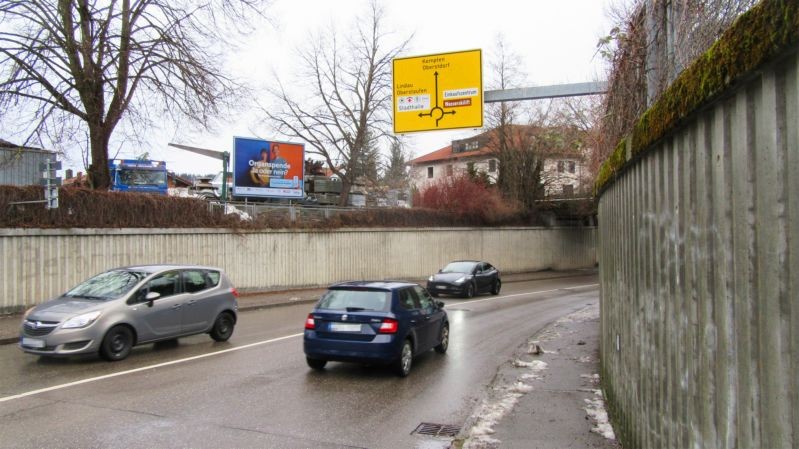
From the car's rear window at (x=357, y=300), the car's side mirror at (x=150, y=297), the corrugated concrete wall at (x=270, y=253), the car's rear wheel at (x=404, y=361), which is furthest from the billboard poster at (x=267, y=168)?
the car's rear wheel at (x=404, y=361)

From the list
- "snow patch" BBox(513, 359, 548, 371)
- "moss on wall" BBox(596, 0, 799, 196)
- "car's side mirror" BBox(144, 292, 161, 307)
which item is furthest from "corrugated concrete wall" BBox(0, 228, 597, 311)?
"moss on wall" BBox(596, 0, 799, 196)

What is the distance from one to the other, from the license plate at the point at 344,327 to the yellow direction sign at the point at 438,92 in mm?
5683

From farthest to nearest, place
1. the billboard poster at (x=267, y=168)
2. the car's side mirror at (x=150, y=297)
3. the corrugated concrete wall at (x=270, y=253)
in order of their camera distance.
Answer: the billboard poster at (x=267, y=168) → the corrugated concrete wall at (x=270, y=253) → the car's side mirror at (x=150, y=297)

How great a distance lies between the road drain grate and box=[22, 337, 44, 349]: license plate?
662 cm

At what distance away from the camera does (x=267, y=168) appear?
92.3 feet

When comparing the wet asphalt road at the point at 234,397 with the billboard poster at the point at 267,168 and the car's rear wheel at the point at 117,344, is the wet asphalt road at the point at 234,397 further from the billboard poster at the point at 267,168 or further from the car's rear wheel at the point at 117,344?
the billboard poster at the point at 267,168

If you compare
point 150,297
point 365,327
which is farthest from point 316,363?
point 150,297

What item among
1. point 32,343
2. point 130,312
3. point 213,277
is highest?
point 213,277

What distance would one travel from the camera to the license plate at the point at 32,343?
362 inches

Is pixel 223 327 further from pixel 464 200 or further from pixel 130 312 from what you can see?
pixel 464 200

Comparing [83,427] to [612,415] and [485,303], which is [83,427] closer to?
[612,415]

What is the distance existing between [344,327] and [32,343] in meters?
5.20

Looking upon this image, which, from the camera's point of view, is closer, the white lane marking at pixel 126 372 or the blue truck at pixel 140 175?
the white lane marking at pixel 126 372

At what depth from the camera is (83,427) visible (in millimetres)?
6172
